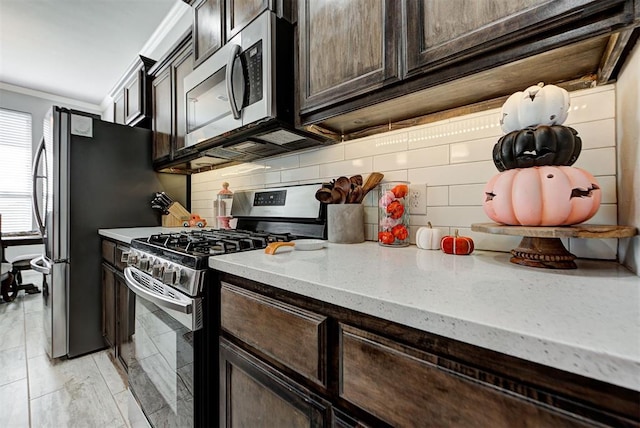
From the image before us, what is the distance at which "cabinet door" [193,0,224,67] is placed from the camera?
149 cm

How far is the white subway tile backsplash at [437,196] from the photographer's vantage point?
3.62ft

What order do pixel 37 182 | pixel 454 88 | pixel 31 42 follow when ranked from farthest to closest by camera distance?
1. pixel 31 42
2. pixel 37 182
3. pixel 454 88

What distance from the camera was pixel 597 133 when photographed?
0.82m

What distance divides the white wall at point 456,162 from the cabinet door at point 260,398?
783 millimetres

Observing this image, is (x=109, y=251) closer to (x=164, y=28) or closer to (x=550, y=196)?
(x=164, y=28)

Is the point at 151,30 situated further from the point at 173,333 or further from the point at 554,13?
the point at 554,13

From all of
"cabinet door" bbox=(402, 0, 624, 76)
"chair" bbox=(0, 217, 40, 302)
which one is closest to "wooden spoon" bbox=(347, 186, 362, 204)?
"cabinet door" bbox=(402, 0, 624, 76)

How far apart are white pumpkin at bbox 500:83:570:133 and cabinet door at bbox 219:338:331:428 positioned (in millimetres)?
913

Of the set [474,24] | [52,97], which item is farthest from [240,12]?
[52,97]

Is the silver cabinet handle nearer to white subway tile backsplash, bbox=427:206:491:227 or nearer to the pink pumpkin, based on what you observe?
white subway tile backsplash, bbox=427:206:491:227

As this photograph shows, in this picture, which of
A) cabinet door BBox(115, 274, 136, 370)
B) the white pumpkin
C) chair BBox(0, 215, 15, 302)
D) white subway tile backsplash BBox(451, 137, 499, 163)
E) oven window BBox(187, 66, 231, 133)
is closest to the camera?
the white pumpkin

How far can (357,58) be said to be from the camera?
98 cm

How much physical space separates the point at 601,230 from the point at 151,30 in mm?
3588

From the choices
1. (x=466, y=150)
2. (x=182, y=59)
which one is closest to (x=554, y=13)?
(x=466, y=150)
